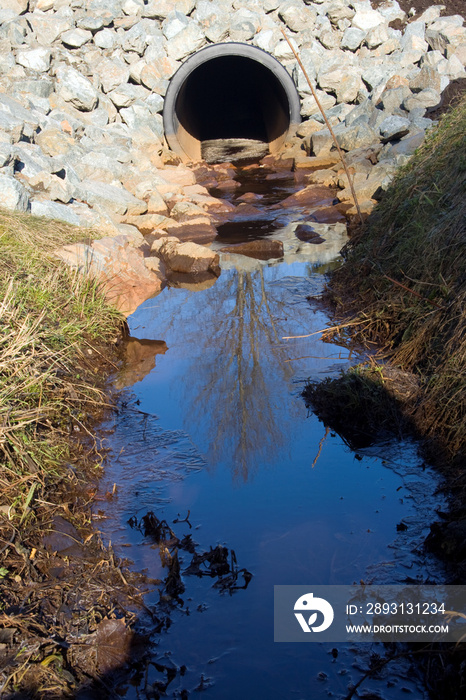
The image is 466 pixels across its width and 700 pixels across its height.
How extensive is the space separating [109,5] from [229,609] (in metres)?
15.3

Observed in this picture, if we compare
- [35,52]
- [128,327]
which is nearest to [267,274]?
[128,327]

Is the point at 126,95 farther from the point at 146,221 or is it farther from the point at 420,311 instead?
the point at 420,311

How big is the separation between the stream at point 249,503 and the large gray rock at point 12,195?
1961 millimetres

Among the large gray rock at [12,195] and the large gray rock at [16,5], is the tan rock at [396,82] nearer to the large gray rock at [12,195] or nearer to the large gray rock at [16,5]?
the large gray rock at [16,5]

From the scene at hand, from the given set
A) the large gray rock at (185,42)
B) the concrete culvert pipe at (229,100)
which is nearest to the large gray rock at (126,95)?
the concrete culvert pipe at (229,100)

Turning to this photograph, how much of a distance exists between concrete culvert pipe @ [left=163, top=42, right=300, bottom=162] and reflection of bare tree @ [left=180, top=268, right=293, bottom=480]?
8279 mm

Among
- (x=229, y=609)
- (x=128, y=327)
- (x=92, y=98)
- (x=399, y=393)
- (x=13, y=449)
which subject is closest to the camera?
(x=229, y=609)

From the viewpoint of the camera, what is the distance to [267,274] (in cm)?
720

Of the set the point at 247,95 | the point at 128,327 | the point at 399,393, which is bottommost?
the point at 247,95

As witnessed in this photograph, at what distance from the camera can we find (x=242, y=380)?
15.4 ft

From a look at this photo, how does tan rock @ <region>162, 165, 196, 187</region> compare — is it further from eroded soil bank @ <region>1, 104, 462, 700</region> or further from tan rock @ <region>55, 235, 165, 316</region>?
eroded soil bank @ <region>1, 104, 462, 700</region>

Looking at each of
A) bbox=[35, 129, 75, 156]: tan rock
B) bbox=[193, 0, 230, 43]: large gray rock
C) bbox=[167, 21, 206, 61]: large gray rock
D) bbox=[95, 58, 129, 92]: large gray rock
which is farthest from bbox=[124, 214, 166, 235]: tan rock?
bbox=[193, 0, 230, 43]: large gray rock

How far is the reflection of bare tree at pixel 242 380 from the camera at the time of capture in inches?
155

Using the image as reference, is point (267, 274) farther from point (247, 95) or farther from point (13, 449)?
point (247, 95)
